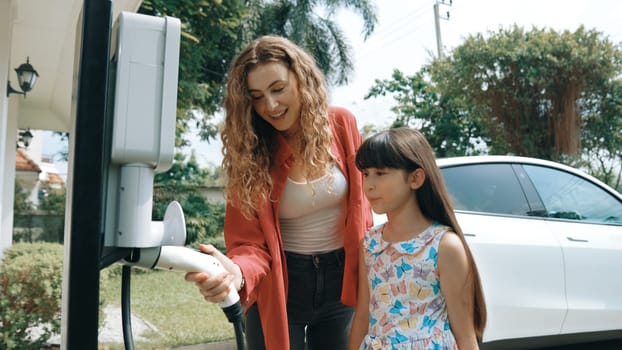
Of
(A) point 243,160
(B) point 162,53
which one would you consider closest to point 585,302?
(A) point 243,160

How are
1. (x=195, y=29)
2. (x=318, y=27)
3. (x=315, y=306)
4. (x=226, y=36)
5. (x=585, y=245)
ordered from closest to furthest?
(x=315, y=306) → (x=585, y=245) → (x=195, y=29) → (x=226, y=36) → (x=318, y=27)

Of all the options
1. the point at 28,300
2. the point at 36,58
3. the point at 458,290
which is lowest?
the point at 28,300

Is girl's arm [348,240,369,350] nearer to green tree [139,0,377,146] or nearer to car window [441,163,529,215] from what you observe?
car window [441,163,529,215]

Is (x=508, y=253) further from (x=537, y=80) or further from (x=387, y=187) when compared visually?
(x=537, y=80)

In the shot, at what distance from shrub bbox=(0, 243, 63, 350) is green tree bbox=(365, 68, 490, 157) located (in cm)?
1155

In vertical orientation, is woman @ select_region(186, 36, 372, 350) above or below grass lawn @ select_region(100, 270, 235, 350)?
above

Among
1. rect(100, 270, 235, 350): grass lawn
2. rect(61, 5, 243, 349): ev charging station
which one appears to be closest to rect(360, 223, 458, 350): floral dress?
rect(61, 5, 243, 349): ev charging station

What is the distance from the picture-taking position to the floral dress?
1.60m

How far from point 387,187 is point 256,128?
48 centimetres

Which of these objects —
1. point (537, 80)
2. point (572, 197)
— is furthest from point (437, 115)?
point (572, 197)

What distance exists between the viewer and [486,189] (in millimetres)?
3426

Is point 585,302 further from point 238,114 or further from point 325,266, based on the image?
point 238,114

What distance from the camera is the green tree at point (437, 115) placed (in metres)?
15.7

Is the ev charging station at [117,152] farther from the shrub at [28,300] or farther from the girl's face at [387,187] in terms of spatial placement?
the shrub at [28,300]
